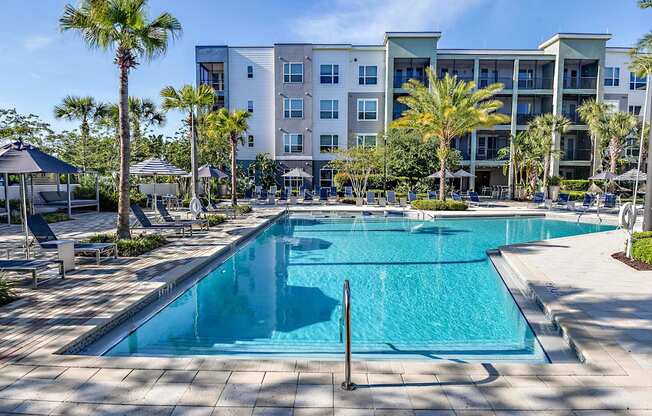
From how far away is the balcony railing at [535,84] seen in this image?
32.6 meters

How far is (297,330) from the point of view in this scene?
18.5 ft

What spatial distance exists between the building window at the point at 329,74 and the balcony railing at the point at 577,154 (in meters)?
19.7

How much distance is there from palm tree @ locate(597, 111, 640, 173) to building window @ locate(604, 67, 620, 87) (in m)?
7.37

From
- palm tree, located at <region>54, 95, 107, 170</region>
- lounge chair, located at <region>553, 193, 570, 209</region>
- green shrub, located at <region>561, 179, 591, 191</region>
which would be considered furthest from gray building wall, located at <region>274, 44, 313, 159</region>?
green shrub, located at <region>561, 179, 591, 191</region>

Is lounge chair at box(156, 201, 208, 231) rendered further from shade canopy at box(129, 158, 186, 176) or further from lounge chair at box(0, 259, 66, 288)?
lounge chair at box(0, 259, 66, 288)

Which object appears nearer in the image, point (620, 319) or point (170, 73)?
point (620, 319)

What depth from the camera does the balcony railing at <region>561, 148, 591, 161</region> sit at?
106ft

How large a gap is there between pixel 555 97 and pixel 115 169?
33020 millimetres

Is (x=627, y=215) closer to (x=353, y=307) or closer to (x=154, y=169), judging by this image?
(x=353, y=307)

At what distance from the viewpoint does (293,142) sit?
32.8 meters

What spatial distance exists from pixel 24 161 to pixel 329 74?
28.1 m

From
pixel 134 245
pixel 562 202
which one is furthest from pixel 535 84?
pixel 134 245

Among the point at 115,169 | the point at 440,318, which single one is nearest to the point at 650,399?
the point at 440,318

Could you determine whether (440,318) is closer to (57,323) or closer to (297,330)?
(297,330)
